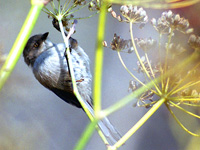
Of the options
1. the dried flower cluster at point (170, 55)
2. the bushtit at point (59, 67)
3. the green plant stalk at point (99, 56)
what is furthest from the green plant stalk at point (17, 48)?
the bushtit at point (59, 67)

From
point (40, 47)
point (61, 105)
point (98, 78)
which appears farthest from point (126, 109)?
point (98, 78)

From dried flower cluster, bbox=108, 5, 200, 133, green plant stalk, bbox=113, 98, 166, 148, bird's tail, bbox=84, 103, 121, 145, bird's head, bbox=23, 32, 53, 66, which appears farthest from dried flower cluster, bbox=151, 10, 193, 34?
bird's head, bbox=23, 32, 53, 66

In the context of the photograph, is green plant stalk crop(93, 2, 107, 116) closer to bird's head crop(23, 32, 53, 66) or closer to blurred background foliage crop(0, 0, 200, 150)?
bird's head crop(23, 32, 53, 66)

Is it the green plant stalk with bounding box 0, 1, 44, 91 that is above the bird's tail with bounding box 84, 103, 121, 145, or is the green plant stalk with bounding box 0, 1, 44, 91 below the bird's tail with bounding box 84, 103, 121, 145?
above

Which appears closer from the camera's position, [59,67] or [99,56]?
[99,56]

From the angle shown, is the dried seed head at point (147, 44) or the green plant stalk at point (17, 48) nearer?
the green plant stalk at point (17, 48)

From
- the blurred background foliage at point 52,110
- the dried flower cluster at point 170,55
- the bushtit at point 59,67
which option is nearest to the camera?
the dried flower cluster at point 170,55

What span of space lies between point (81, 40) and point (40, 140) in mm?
402

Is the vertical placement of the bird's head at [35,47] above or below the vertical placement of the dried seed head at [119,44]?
above

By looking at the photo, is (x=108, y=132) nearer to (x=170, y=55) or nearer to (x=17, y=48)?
(x=170, y=55)

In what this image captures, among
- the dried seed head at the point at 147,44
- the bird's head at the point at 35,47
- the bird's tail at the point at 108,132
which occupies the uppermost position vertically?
the bird's head at the point at 35,47

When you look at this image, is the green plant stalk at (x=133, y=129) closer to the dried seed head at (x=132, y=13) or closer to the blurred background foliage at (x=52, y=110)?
the dried seed head at (x=132, y=13)

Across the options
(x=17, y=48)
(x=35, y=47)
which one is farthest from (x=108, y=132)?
(x=17, y=48)

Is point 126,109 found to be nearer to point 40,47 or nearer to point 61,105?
point 61,105
